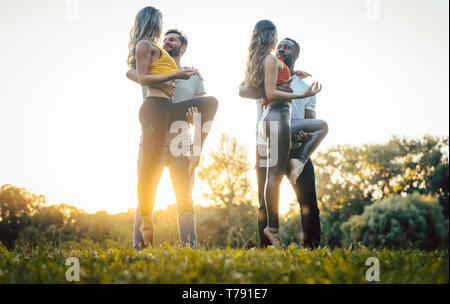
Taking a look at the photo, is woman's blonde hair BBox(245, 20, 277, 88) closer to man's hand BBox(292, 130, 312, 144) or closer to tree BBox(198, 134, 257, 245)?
man's hand BBox(292, 130, 312, 144)

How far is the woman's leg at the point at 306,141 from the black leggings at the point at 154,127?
4.19 feet

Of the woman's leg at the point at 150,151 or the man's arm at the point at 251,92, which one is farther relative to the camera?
the man's arm at the point at 251,92

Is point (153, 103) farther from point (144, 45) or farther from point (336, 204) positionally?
point (336, 204)

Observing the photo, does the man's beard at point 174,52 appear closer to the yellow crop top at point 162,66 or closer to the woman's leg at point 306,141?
the yellow crop top at point 162,66

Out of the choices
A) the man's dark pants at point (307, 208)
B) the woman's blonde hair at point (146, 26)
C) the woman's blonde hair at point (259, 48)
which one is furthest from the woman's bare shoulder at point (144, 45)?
the man's dark pants at point (307, 208)

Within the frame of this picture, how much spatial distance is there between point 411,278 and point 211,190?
3247cm

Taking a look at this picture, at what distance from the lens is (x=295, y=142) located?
500cm

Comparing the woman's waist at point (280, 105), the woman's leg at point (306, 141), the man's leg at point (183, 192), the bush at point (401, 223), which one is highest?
the woman's waist at point (280, 105)

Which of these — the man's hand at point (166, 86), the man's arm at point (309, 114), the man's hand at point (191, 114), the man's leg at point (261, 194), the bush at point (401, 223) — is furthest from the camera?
the bush at point (401, 223)

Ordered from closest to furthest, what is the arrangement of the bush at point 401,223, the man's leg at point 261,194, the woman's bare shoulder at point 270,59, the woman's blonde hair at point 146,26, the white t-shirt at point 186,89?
the woman's blonde hair at point 146,26 < the woman's bare shoulder at point 270,59 < the man's leg at point 261,194 < the white t-shirt at point 186,89 < the bush at point 401,223

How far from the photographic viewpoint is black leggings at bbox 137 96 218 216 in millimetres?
4191

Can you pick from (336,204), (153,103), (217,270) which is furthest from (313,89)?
(336,204)

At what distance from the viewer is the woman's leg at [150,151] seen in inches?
165

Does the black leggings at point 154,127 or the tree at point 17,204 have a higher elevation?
the black leggings at point 154,127
